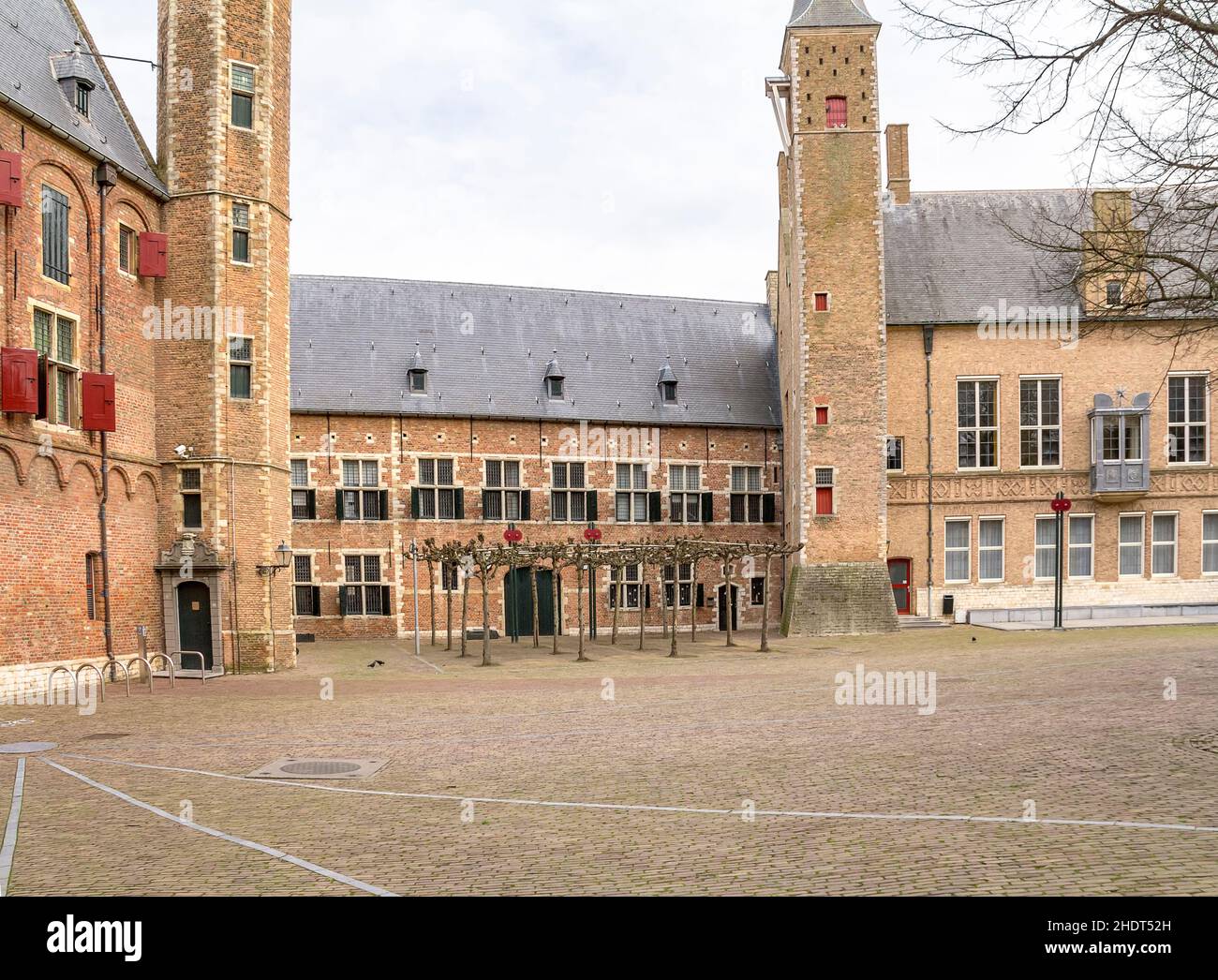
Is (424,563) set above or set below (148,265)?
below

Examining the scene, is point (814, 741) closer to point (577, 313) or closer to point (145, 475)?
point (145, 475)

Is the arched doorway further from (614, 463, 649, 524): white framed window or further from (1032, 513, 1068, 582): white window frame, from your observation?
(1032, 513, 1068, 582): white window frame

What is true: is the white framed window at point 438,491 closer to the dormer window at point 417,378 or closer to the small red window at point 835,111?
the dormer window at point 417,378

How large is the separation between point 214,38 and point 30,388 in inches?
381

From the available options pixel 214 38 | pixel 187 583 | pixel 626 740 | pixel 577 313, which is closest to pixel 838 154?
→ pixel 577 313

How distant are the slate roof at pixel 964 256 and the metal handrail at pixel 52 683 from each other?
2382 cm

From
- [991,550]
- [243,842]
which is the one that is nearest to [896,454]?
[991,550]

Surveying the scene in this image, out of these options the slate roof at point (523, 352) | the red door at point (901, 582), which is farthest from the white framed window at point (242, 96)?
the red door at point (901, 582)

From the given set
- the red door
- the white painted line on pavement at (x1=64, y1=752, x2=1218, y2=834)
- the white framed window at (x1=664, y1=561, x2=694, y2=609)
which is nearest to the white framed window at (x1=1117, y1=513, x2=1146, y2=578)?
the red door

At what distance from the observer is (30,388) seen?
17859 mm

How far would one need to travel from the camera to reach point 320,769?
10945mm

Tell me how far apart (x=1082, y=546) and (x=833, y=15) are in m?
17.5

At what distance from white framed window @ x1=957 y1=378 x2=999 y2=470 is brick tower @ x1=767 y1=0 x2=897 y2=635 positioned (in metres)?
3.25

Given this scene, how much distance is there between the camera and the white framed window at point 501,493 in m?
34.3
